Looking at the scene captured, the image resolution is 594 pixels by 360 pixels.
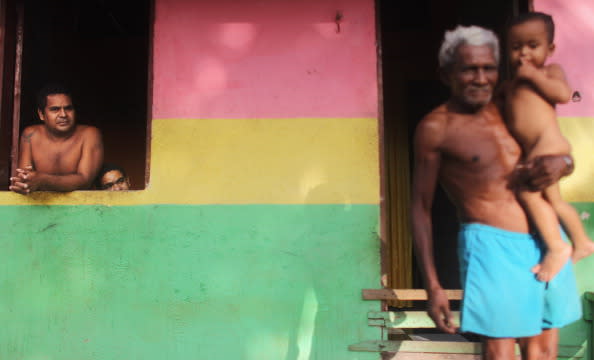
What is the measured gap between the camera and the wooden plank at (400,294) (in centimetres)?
335

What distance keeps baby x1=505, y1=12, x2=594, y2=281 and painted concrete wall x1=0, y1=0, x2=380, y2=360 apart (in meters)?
1.44

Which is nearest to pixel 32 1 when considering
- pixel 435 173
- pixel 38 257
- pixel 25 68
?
pixel 25 68

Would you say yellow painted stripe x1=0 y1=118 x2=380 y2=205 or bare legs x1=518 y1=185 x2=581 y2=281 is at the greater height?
yellow painted stripe x1=0 y1=118 x2=380 y2=205

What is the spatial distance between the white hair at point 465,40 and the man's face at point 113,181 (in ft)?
8.21

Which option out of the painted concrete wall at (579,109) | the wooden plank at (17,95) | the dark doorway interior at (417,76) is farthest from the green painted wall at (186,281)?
the dark doorway interior at (417,76)

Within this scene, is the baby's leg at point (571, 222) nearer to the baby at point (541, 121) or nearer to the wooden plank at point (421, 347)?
the baby at point (541, 121)

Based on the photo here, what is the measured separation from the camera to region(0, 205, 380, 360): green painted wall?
3.44m

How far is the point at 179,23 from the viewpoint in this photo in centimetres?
364

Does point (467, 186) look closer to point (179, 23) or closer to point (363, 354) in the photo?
point (363, 354)

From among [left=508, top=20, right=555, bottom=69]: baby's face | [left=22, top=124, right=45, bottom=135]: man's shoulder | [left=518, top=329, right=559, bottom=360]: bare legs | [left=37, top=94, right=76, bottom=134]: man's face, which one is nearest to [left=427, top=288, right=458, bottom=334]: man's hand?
[left=518, top=329, right=559, bottom=360]: bare legs

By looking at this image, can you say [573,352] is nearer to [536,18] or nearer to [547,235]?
[547,235]

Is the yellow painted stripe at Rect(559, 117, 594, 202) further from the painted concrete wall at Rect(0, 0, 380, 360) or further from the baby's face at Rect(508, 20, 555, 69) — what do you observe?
the baby's face at Rect(508, 20, 555, 69)

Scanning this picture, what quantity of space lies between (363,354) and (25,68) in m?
3.17

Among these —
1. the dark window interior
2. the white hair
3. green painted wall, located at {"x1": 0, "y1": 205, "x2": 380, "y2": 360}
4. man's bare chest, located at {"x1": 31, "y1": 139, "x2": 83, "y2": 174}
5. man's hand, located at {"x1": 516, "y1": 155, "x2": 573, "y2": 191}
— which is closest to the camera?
man's hand, located at {"x1": 516, "y1": 155, "x2": 573, "y2": 191}
